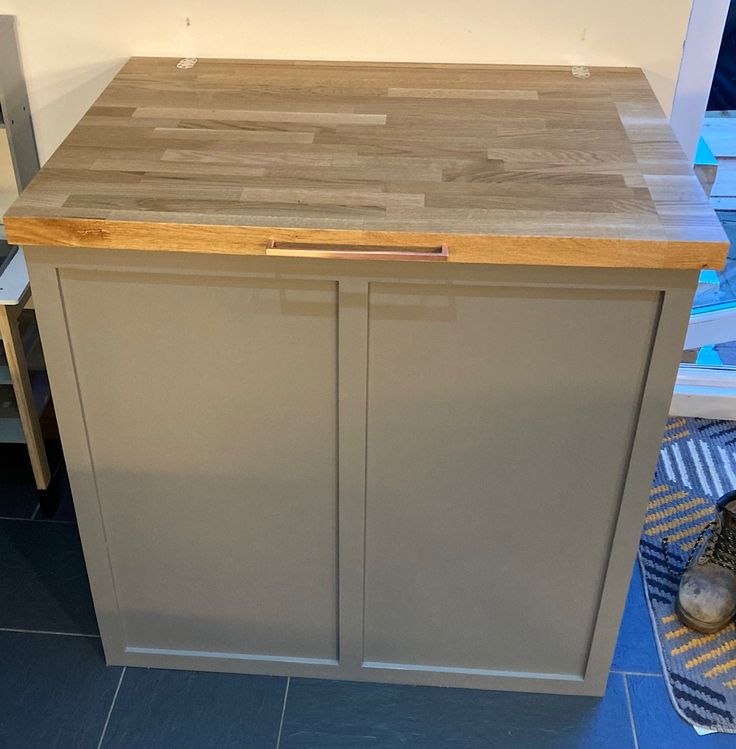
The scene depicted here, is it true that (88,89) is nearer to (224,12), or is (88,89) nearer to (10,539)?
(224,12)

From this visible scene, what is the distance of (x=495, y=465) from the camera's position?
1443 millimetres

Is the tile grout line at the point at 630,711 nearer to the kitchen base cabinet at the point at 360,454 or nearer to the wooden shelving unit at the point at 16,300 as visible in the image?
the kitchen base cabinet at the point at 360,454

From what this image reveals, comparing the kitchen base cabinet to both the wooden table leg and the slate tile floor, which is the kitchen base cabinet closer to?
the slate tile floor

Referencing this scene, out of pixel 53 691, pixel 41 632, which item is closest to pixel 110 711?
pixel 53 691

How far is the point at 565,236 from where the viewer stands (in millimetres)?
1173

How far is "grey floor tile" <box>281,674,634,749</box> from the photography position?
1643 mm

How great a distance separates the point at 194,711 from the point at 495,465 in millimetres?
710

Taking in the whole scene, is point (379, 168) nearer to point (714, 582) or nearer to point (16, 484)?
point (714, 582)

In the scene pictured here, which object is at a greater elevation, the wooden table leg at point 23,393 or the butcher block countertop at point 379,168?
the butcher block countertop at point 379,168

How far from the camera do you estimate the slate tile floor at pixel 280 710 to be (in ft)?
5.40

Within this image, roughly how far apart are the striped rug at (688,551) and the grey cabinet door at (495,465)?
0.73 feet

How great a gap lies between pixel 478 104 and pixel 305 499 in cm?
67

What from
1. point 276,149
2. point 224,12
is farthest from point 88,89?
point 276,149

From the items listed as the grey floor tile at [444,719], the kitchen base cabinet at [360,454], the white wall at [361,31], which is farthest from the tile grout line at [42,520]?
the white wall at [361,31]
